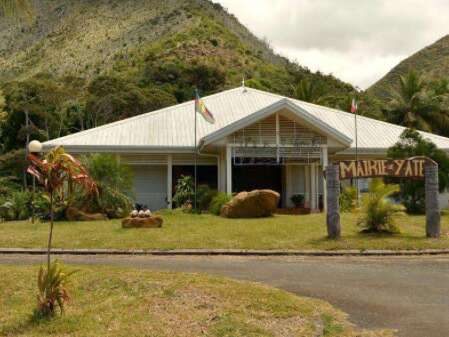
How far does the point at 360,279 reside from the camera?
999cm

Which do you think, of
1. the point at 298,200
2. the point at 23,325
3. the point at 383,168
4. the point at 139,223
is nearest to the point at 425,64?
the point at 298,200

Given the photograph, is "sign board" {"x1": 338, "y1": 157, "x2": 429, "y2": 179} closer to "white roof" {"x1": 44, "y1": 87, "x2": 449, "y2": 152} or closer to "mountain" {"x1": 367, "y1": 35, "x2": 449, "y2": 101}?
"white roof" {"x1": 44, "y1": 87, "x2": 449, "y2": 152}

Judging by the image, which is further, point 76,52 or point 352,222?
point 76,52

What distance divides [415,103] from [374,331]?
1481 inches

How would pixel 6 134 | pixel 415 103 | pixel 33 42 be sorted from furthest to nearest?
1. pixel 33 42
2. pixel 6 134
3. pixel 415 103

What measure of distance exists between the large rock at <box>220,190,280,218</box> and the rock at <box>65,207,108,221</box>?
14.4 ft

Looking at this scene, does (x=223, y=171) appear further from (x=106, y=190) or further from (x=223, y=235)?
(x=223, y=235)

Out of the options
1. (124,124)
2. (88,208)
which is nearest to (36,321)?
(88,208)

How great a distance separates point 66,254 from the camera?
43.7 feet

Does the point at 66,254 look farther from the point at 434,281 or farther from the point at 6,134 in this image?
the point at 6,134

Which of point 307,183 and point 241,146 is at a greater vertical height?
point 241,146

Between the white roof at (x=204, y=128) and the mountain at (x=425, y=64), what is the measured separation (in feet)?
187

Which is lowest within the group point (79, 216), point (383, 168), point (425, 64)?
point (79, 216)

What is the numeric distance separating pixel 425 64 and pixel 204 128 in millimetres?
75598
